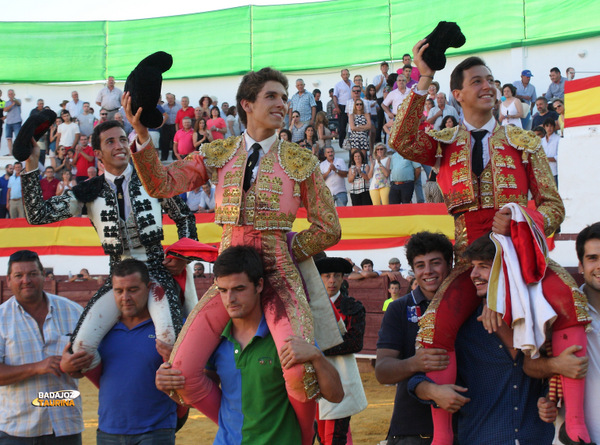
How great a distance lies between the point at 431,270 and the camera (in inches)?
145

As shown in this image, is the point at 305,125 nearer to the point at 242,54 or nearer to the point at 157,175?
the point at 242,54

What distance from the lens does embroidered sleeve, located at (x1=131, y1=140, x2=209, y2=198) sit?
333 centimetres

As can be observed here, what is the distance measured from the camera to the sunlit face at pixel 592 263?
10.7 ft

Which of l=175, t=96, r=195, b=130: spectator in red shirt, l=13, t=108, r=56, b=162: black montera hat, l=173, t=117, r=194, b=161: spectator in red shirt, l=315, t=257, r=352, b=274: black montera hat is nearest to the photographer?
l=13, t=108, r=56, b=162: black montera hat

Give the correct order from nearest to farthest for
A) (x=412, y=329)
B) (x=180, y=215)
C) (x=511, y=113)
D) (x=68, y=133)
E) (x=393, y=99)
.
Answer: (x=412, y=329) < (x=180, y=215) < (x=511, y=113) < (x=393, y=99) < (x=68, y=133)

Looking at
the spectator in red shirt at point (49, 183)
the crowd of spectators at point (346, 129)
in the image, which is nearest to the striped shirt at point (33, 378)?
the crowd of spectators at point (346, 129)

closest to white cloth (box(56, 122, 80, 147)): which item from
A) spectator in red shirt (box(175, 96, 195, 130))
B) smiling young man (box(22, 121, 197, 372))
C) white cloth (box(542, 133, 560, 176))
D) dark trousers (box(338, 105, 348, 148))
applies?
spectator in red shirt (box(175, 96, 195, 130))

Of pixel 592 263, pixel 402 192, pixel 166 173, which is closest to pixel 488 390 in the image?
pixel 592 263

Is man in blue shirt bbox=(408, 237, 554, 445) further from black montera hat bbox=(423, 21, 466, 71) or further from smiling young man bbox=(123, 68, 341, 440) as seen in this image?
black montera hat bbox=(423, 21, 466, 71)

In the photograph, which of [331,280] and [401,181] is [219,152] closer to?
[331,280]

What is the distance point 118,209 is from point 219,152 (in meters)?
0.83

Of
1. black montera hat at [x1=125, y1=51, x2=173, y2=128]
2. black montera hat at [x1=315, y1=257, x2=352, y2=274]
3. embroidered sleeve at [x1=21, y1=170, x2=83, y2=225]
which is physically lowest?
black montera hat at [x1=315, y1=257, x2=352, y2=274]

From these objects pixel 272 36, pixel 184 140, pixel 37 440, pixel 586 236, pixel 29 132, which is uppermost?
pixel 272 36

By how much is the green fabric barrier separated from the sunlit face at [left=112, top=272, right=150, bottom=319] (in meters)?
12.8
